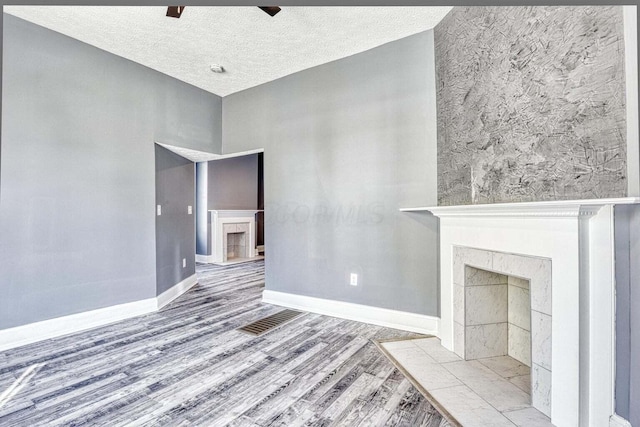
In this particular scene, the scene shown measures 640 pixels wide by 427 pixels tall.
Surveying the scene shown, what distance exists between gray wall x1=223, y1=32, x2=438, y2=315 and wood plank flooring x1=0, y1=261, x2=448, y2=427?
509 millimetres

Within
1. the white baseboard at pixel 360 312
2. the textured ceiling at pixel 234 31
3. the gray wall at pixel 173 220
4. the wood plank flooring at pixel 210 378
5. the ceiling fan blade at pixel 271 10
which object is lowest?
the wood plank flooring at pixel 210 378

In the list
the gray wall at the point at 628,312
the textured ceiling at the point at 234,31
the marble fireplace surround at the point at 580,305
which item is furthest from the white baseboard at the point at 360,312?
the textured ceiling at the point at 234,31

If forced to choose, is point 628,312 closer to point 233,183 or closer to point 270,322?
point 270,322

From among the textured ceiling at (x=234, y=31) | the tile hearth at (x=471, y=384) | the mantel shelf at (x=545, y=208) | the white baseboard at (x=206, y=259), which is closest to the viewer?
the mantel shelf at (x=545, y=208)

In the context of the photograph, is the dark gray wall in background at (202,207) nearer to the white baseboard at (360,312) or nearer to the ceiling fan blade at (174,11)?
the white baseboard at (360,312)

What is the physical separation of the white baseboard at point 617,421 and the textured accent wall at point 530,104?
38.7 inches

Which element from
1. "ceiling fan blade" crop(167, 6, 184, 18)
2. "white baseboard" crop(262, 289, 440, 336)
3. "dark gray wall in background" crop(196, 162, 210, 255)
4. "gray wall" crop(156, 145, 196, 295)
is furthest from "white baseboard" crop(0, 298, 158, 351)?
"dark gray wall in background" crop(196, 162, 210, 255)

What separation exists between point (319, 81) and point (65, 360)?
312cm

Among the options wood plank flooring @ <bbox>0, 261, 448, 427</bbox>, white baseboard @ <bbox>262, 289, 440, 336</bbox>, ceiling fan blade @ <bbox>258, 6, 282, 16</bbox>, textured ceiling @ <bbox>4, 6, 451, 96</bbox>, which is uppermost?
textured ceiling @ <bbox>4, 6, 451, 96</bbox>

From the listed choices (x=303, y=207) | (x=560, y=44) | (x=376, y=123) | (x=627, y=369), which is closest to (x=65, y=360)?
(x=303, y=207)

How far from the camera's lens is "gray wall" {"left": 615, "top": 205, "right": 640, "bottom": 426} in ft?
4.40

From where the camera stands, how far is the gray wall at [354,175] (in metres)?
2.69

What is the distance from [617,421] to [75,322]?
3.68m

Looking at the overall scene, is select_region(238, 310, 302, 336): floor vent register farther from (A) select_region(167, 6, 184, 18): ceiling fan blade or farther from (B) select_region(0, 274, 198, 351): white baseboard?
(A) select_region(167, 6, 184, 18): ceiling fan blade
